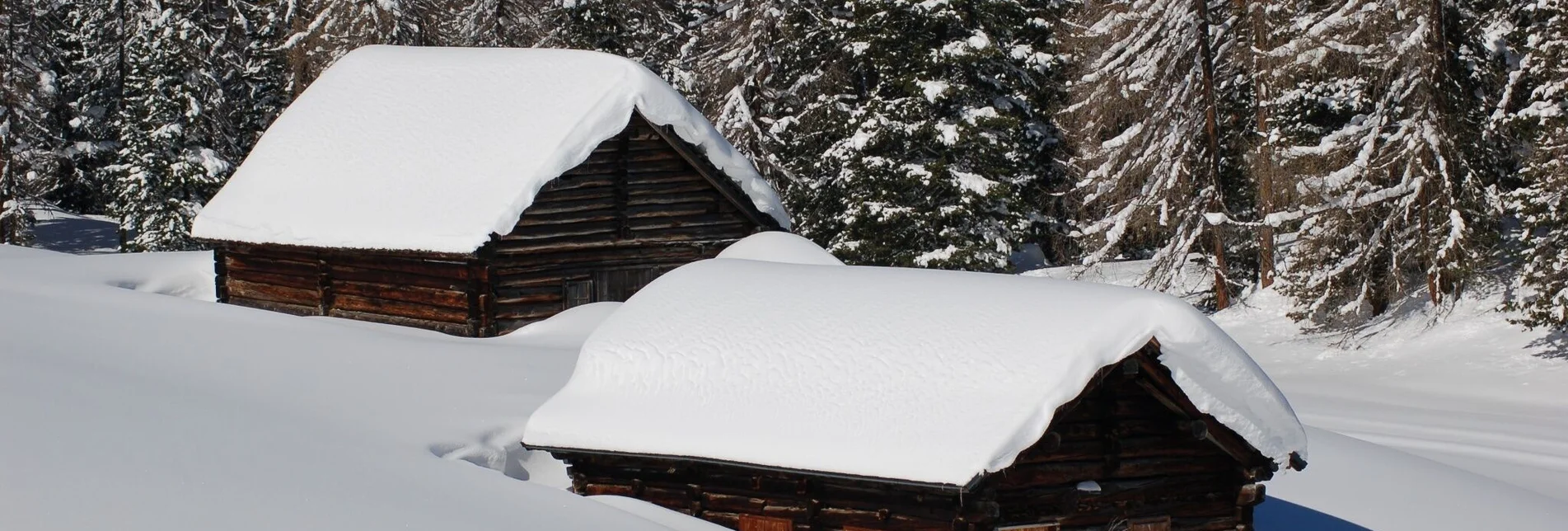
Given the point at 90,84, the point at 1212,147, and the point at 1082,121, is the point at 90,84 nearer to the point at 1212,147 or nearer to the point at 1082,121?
the point at 1082,121

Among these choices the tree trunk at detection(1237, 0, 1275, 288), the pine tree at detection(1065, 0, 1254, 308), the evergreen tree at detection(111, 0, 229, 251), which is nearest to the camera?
the tree trunk at detection(1237, 0, 1275, 288)

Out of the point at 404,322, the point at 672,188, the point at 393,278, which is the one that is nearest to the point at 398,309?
the point at 404,322

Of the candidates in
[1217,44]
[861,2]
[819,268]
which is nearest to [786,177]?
[861,2]

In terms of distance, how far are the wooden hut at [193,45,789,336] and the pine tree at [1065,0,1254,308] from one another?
31.8 ft

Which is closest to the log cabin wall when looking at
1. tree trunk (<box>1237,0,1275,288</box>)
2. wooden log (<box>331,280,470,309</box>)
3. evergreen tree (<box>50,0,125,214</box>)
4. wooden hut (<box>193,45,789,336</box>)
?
wooden hut (<box>193,45,789,336</box>)

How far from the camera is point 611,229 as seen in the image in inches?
917

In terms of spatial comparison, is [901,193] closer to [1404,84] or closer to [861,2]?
[861,2]

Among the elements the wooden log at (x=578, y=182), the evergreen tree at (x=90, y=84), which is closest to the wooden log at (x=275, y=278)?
the wooden log at (x=578, y=182)

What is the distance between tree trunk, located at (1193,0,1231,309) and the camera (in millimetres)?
29422

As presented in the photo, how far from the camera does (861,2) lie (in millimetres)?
32125

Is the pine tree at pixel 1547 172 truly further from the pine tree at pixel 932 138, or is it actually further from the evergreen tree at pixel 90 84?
the evergreen tree at pixel 90 84

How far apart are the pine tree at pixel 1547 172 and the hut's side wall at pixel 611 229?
12.7 meters

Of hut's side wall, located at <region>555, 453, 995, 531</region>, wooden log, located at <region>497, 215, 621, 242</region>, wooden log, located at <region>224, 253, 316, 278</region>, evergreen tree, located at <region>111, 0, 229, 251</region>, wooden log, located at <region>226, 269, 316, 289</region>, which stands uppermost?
evergreen tree, located at <region>111, 0, 229, 251</region>

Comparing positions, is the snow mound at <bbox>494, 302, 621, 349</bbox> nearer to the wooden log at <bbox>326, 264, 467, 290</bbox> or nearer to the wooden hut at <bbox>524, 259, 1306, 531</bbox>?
the wooden log at <bbox>326, 264, 467, 290</bbox>
